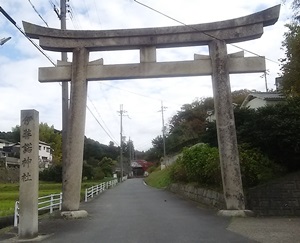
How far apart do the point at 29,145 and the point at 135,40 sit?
6.22 meters

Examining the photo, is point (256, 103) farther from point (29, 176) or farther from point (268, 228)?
point (29, 176)

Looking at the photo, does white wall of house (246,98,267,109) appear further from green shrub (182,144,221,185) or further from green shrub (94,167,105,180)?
green shrub (94,167,105,180)

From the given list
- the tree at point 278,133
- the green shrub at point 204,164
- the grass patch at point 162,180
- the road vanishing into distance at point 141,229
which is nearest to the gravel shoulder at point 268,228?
the road vanishing into distance at point 141,229

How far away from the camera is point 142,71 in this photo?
13.9 m

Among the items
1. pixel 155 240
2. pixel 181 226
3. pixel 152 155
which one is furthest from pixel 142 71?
pixel 152 155

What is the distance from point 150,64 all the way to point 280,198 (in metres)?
6.78

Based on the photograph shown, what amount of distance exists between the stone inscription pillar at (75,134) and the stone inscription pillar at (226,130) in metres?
5.02

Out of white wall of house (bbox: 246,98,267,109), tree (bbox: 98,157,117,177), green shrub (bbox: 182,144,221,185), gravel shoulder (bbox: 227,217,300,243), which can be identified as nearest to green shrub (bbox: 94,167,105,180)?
tree (bbox: 98,157,117,177)

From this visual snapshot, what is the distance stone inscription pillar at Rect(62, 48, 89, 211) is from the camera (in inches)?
521

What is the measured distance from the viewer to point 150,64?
1389 cm

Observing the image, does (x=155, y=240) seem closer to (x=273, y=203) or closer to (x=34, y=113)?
(x=34, y=113)

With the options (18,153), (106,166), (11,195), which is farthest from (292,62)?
(18,153)

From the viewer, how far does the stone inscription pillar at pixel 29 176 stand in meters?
9.45

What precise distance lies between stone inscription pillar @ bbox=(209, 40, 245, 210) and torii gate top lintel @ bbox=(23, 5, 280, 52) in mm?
508
